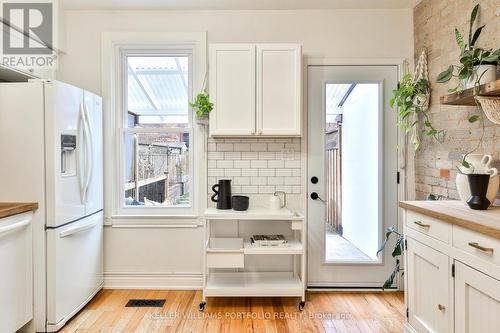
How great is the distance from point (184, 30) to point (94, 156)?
1.43m

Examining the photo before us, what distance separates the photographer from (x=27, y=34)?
101 inches

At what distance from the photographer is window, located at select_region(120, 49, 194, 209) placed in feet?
10.0

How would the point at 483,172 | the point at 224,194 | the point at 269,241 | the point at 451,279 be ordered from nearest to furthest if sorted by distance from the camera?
the point at 451,279
the point at 483,172
the point at 269,241
the point at 224,194

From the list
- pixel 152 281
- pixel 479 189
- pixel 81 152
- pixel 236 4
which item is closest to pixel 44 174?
pixel 81 152

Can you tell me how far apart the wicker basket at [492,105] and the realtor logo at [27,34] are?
3156mm

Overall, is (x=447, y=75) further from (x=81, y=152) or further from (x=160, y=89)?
(x=81, y=152)

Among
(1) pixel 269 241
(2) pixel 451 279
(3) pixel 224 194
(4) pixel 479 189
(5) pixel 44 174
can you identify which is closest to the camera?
(2) pixel 451 279

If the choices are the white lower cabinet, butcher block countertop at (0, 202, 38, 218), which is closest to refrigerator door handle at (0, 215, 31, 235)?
butcher block countertop at (0, 202, 38, 218)

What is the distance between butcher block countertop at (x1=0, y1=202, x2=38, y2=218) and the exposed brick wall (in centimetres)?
305

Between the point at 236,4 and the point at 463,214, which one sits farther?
the point at 236,4

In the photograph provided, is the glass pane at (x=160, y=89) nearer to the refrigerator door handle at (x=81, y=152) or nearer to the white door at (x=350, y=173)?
the refrigerator door handle at (x=81, y=152)

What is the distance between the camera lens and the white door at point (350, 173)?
2.96 meters

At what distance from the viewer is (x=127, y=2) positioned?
2.82 metres

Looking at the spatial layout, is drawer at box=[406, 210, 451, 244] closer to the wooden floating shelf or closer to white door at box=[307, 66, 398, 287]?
the wooden floating shelf
